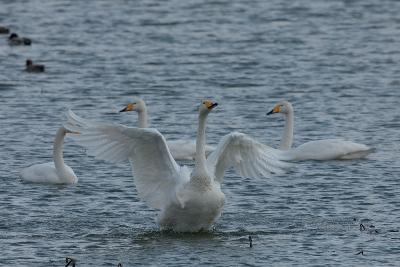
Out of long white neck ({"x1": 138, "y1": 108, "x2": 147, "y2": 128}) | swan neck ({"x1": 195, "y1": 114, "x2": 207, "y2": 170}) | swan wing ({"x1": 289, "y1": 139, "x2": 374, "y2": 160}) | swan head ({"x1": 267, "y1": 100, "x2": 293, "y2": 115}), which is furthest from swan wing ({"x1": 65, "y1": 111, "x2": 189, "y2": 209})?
swan head ({"x1": 267, "y1": 100, "x2": 293, "y2": 115})

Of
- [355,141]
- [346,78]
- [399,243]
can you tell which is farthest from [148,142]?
[346,78]

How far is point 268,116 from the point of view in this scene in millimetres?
21219

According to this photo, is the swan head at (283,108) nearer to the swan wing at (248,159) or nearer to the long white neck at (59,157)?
the long white neck at (59,157)

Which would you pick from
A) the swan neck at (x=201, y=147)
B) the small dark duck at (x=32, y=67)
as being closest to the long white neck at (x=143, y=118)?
the swan neck at (x=201, y=147)

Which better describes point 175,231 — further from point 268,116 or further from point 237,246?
point 268,116

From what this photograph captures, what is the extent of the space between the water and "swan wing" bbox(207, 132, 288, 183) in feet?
1.82

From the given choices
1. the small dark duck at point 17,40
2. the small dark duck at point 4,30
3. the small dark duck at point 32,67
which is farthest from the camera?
the small dark duck at point 4,30

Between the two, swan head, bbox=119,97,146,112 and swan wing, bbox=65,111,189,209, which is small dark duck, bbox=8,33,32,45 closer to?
swan head, bbox=119,97,146,112

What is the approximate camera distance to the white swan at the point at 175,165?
13.3m

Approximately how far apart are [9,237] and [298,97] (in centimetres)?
1015

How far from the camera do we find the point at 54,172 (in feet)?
53.8

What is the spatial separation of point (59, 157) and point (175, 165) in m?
3.20

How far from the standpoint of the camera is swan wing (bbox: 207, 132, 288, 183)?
45.4 feet

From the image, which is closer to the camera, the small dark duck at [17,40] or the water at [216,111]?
the water at [216,111]
